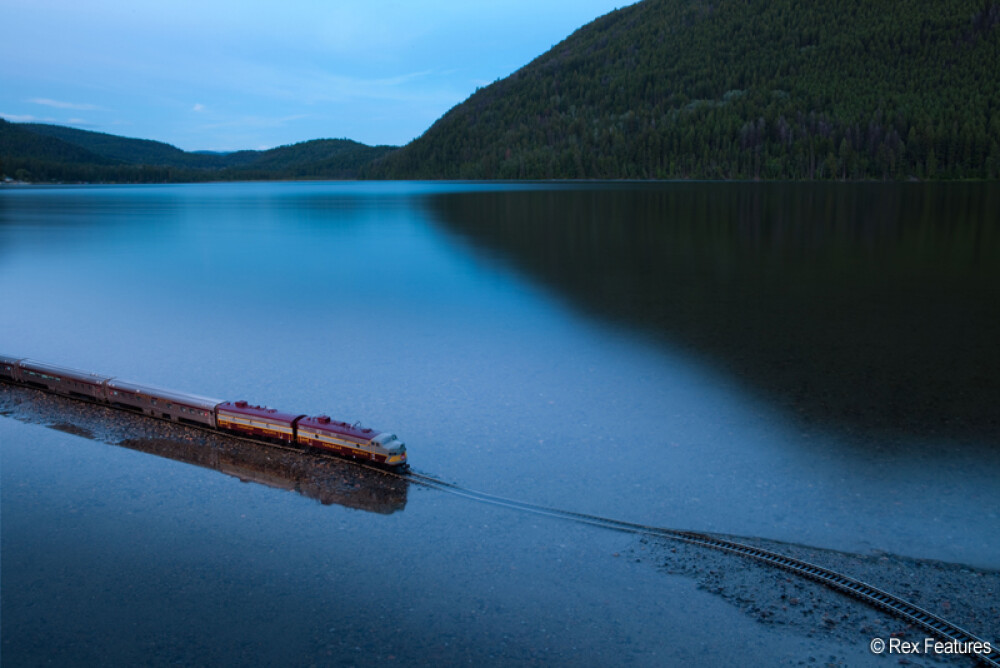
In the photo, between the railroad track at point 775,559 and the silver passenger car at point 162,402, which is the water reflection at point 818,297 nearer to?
the railroad track at point 775,559

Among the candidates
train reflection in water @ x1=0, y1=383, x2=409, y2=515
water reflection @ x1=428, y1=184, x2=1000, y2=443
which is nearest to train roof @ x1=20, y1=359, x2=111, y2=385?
train reflection in water @ x1=0, y1=383, x2=409, y2=515

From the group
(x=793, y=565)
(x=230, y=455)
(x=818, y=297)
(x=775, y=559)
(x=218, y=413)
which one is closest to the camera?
(x=793, y=565)

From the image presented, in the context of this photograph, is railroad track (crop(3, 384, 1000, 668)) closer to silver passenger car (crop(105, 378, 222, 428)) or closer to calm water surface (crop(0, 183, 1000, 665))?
calm water surface (crop(0, 183, 1000, 665))

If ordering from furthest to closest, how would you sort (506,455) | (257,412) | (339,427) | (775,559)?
(257,412) < (506,455) < (339,427) < (775,559)

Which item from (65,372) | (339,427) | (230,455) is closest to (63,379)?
(65,372)

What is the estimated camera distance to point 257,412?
1944 cm

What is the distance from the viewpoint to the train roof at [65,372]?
895 inches

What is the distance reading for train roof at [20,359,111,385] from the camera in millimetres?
22742

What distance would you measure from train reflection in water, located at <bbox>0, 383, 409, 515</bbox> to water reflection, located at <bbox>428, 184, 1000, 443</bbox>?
1258cm

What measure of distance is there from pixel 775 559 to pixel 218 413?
49.0 ft

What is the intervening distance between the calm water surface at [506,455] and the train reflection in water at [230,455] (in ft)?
1.90

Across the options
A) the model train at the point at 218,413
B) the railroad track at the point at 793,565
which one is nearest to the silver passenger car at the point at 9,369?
the model train at the point at 218,413

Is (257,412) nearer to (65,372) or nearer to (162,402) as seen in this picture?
(162,402)

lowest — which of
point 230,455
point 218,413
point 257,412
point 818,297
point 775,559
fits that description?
point 775,559
